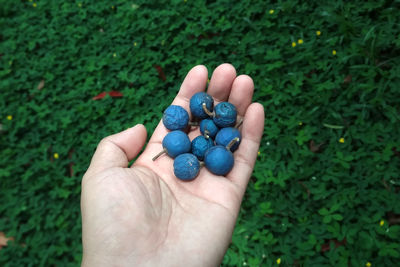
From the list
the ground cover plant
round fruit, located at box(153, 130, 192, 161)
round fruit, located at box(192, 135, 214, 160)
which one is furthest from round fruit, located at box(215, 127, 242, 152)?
the ground cover plant

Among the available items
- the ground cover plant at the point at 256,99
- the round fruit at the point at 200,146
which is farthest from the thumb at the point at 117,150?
the ground cover plant at the point at 256,99

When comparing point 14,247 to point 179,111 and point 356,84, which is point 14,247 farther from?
point 356,84

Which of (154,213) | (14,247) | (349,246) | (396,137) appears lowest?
(349,246)

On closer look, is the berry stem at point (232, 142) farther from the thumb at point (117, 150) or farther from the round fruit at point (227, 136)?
the thumb at point (117, 150)

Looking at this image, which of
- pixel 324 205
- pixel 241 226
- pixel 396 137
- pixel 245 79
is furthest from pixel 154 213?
pixel 396 137

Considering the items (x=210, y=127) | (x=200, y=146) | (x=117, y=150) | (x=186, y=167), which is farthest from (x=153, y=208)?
(x=210, y=127)

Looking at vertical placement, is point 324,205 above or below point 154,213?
below

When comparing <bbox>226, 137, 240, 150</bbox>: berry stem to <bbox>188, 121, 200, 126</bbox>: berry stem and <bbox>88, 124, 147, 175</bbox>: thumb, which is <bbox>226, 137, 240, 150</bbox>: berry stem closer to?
<bbox>188, 121, 200, 126</bbox>: berry stem

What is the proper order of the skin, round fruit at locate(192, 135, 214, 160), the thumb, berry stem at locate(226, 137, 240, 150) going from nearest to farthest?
1. the skin
2. the thumb
3. berry stem at locate(226, 137, 240, 150)
4. round fruit at locate(192, 135, 214, 160)
